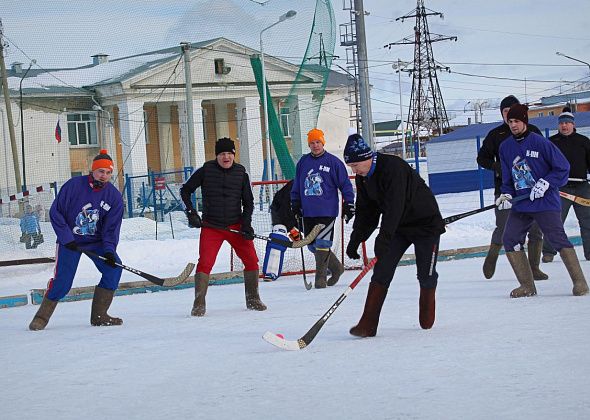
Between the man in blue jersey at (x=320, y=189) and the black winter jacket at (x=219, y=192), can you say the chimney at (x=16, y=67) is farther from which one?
the black winter jacket at (x=219, y=192)

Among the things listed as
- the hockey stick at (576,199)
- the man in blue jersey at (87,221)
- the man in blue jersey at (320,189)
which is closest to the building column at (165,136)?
the man in blue jersey at (320,189)

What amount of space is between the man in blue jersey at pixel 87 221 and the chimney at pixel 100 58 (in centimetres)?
1580

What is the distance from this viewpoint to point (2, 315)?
9.70 meters

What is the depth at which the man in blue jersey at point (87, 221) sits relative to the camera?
768cm

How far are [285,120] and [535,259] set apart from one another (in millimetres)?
10592

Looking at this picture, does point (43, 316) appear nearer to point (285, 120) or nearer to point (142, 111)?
point (285, 120)

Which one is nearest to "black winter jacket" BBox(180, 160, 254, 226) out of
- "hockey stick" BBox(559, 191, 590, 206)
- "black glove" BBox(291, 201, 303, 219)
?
"black glove" BBox(291, 201, 303, 219)

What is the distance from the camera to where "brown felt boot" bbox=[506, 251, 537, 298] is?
796 cm

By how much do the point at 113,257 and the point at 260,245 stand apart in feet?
18.7

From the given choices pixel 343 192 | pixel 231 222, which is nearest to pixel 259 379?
pixel 231 222

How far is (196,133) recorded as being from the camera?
28.4m

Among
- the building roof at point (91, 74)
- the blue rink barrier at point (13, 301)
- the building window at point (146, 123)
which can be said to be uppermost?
the building roof at point (91, 74)

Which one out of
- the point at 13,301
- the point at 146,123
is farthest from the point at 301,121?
the point at 146,123

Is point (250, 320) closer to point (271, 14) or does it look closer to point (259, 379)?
point (259, 379)
